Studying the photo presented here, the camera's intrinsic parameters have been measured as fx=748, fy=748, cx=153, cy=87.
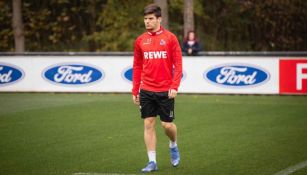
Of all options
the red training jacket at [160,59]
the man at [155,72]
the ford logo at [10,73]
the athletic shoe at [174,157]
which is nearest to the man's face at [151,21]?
the man at [155,72]

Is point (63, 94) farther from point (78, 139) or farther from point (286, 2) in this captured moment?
point (286, 2)

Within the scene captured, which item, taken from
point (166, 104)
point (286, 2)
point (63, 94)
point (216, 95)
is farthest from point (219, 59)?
point (286, 2)

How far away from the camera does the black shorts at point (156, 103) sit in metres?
10.1

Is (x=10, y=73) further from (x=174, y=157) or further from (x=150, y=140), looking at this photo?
(x=150, y=140)

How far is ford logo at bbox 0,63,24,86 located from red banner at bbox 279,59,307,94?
7.72 m

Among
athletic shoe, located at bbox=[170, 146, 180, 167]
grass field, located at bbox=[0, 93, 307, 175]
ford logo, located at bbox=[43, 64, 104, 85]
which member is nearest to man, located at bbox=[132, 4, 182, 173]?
athletic shoe, located at bbox=[170, 146, 180, 167]

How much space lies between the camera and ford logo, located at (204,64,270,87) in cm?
2119

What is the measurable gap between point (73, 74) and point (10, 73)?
192 cm

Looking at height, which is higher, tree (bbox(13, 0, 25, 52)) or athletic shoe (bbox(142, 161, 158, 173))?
athletic shoe (bbox(142, 161, 158, 173))

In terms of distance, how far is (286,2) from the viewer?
35812 millimetres

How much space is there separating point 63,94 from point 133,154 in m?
11.0

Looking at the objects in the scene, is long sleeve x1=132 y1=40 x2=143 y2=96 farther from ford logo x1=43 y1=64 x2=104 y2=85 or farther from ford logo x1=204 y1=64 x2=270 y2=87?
ford logo x1=43 y1=64 x2=104 y2=85

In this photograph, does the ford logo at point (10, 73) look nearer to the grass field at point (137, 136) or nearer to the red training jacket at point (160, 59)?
the grass field at point (137, 136)

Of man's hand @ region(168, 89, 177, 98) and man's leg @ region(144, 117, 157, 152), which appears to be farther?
man's leg @ region(144, 117, 157, 152)
